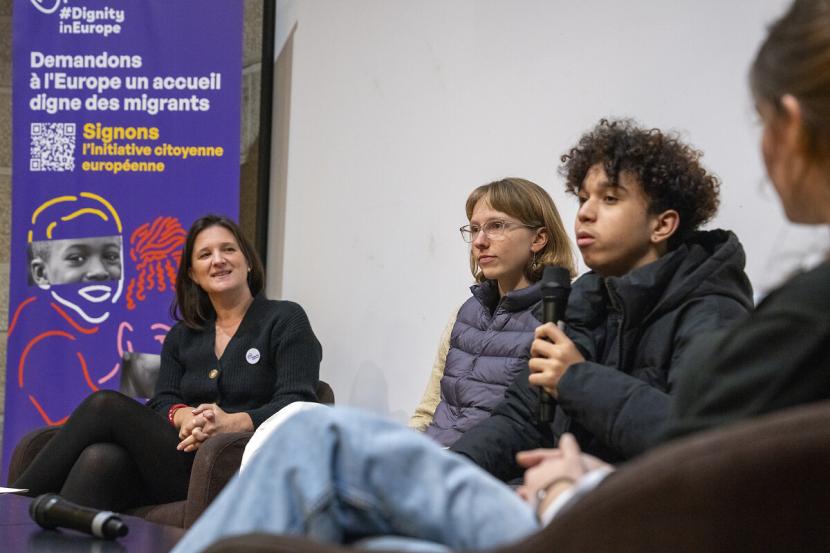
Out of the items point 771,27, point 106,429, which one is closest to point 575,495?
point 771,27

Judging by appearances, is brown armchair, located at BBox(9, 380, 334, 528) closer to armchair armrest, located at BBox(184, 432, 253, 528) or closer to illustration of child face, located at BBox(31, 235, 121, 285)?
armchair armrest, located at BBox(184, 432, 253, 528)

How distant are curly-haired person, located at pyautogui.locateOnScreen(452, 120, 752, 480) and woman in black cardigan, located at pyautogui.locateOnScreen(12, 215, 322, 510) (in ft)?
4.19

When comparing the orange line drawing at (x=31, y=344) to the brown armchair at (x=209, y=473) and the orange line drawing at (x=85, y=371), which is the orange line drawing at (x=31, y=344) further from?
the brown armchair at (x=209, y=473)

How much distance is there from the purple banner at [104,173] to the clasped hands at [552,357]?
2.42 metres

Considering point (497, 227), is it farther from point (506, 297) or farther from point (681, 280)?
point (681, 280)

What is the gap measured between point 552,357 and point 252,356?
5.62 ft

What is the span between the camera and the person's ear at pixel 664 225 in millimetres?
2246

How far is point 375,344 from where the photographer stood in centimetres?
419

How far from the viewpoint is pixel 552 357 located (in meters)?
2.08

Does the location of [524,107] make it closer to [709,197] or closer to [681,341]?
[709,197]

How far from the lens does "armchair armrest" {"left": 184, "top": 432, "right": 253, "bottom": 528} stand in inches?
115

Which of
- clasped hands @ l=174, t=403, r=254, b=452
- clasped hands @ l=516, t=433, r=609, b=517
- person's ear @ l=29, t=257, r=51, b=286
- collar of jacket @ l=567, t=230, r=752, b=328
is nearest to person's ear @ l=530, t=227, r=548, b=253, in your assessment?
collar of jacket @ l=567, t=230, r=752, b=328

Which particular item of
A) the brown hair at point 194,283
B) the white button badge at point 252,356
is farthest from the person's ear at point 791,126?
the brown hair at point 194,283

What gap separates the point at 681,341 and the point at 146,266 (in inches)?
109
